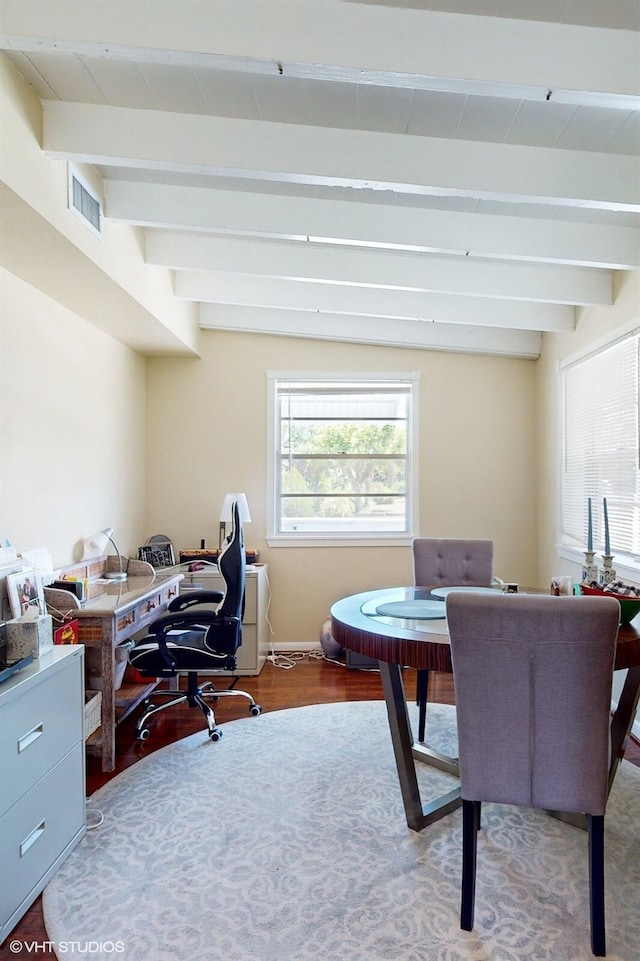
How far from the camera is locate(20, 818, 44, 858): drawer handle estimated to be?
169cm

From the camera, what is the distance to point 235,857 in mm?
1972

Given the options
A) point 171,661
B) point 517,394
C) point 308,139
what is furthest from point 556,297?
point 171,661

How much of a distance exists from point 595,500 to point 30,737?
3317 mm

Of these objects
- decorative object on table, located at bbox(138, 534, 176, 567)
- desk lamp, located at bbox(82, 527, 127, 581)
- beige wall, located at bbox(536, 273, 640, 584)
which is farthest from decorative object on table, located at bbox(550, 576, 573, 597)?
decorative object on table, located at bbox(138, 534, 176, 567)

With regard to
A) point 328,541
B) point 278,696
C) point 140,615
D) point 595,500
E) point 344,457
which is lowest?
point 278,696

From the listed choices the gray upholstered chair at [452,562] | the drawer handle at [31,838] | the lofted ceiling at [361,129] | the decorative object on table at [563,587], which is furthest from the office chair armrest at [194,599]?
the lofted ceiling at [361,129]

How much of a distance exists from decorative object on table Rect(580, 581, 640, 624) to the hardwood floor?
1072 millimetres

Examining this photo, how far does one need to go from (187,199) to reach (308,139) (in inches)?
31.5

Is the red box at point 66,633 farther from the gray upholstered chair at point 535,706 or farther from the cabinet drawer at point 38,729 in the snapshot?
the gray upholstered chair at point 535,706

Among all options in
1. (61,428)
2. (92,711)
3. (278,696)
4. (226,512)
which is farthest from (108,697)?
(226,512)

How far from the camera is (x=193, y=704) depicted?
312cm

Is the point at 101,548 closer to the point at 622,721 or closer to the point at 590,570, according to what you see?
the point at 590,570

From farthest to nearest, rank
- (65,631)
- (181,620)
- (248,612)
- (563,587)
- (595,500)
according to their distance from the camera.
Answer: (248,612)
(595,500)
(181,620)
(65,631)
(563,587)

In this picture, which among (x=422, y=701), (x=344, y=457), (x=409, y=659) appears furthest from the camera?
(x=344, y=457)
